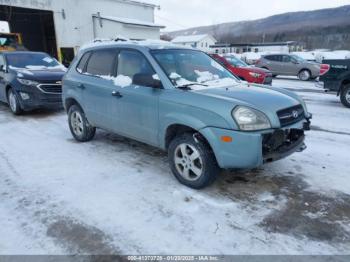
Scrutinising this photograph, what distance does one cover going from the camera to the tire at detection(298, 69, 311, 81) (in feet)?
56.2

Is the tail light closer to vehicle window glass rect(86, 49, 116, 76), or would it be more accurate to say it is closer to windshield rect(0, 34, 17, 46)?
vehicle window glass rect(86, 49, 116, 76)

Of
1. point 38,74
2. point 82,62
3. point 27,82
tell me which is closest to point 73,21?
point 38,74

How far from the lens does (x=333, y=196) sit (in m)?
3.54

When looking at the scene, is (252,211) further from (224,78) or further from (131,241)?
(224,78)

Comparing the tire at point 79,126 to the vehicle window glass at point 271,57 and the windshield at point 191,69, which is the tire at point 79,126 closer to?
Answer: the windshield at point 191,69

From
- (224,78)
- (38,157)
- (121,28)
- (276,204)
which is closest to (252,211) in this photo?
(276,204)

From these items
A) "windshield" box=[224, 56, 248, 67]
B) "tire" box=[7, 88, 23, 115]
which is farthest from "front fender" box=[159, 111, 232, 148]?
"windshield" box=[224, 56, 248, 67]

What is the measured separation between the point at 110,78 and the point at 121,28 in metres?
21.6

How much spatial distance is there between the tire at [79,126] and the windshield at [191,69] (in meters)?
2.15

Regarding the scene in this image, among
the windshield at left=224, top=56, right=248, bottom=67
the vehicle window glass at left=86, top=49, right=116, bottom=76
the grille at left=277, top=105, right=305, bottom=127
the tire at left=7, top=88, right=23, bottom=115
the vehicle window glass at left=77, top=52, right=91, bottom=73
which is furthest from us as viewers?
the windshield at left=224, top=56, right=248, bottom=67

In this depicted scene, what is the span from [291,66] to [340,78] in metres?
9.69

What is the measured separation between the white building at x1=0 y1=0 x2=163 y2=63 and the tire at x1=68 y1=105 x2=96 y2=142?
17.8 meters

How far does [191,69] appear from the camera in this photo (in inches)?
172

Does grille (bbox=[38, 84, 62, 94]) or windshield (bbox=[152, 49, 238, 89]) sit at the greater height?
windshield (bbox=[152, 49, 238, 89])
